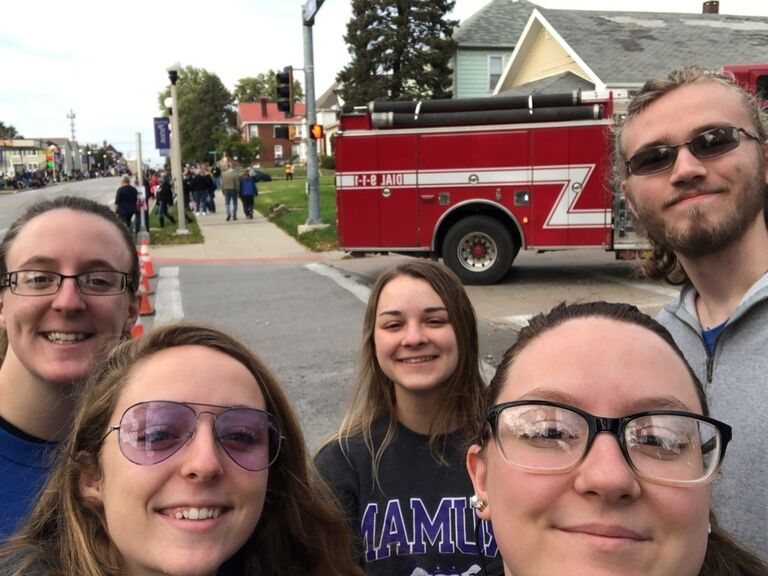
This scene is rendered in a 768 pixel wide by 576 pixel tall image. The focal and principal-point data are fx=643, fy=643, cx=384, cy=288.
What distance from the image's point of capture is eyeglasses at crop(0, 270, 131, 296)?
6.42ft

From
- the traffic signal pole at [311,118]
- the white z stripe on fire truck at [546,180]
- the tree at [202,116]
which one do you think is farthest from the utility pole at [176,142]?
the tree at [202,116]

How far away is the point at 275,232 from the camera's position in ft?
66.1

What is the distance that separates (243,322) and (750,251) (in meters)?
7.52

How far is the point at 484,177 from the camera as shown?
10469mm

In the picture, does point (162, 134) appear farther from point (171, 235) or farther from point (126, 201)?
point (171, 235)

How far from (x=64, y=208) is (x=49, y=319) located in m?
0.37

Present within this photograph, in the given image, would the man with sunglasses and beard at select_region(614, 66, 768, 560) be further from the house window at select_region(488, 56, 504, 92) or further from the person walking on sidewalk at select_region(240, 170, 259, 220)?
the house window at select_region(488, 56, 504, 92)

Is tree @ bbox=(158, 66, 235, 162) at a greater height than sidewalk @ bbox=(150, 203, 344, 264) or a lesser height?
greater

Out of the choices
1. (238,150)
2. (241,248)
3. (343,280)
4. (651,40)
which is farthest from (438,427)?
(238,150)

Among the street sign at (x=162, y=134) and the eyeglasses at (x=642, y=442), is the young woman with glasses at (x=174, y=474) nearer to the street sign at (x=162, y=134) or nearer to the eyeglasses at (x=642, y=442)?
the eyeglasses at (x=642, y=442)

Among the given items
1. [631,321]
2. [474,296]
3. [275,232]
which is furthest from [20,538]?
[275,232]

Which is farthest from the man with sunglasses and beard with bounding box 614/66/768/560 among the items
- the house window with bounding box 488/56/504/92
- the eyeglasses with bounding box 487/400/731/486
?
the house window with bounding box 488/56/504/92

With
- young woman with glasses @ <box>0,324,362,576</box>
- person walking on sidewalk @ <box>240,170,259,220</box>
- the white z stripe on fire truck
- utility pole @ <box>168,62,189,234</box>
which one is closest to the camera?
young woman with glasses @ <box>0,324,362,576</box>

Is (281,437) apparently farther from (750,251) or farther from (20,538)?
(750,251)
